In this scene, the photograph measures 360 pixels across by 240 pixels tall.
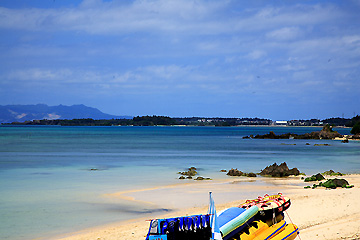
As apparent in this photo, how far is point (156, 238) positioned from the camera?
775cm

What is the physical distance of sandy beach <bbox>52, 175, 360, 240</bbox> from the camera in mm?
12852

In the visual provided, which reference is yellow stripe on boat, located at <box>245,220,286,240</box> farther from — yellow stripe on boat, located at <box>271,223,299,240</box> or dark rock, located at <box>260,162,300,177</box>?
dark rock, located at <box>260,162,300,177</box>

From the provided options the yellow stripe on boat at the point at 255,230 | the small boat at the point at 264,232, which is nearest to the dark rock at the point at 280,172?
the small boat at the point at 264,232

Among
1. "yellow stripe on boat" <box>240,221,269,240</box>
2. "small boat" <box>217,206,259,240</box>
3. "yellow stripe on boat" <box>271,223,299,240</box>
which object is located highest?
"small boat" <box>217,206,259,240</box>

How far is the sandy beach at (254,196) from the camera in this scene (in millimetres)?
12852

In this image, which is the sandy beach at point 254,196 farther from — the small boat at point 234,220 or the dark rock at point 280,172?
the small boat at point 234,220

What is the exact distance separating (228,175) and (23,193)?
1433cm

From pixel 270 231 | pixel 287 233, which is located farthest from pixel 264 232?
pixel 287 233

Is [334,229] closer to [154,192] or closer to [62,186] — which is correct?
[154,192]

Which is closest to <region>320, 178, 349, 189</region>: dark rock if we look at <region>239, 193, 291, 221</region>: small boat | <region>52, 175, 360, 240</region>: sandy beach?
<region>52, 175, 360, 240</region>: sandy beach

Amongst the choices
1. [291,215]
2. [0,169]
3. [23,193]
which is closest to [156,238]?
[291,215]

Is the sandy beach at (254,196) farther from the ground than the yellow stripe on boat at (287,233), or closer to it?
closer to it

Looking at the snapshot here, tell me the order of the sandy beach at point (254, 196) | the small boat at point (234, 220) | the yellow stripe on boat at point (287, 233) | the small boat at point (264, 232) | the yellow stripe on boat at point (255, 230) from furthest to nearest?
the sandy beach at point (254, 196), the yellow stripe on boat at point (287, 233), the small boat at point (264, 232), the yellow stripe on boat at point (255, 230), the small boat at point (234, 220)

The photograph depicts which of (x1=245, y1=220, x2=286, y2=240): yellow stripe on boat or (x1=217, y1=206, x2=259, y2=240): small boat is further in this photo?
(x1=245, y1=220, x2=286, y2=240): yellow stripe on boat
